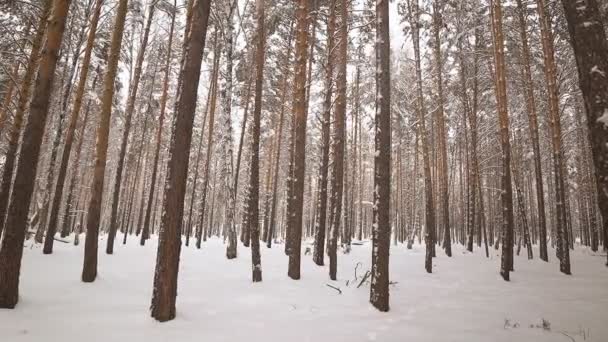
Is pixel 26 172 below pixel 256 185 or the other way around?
below

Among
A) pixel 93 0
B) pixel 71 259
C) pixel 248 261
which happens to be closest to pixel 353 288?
pixel 248 261

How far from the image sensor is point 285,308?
5.80 metres

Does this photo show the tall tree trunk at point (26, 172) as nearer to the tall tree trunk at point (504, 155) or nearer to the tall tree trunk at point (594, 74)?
the tall tree trunk at point (594, 74)

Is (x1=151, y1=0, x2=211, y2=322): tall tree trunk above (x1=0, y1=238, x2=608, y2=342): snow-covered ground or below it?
above

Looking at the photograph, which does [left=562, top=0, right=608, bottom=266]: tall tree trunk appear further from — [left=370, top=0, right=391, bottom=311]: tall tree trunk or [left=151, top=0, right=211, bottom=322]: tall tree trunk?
[left=151, top=0, right=211, bottom=322]: tall tree trunk

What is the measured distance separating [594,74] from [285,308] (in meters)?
5.26

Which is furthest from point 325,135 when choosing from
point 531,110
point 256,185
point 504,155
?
point 531,110

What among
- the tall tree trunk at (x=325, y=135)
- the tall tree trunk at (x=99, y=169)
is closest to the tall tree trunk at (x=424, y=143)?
the tall tree trunk at (x=325, y=135)

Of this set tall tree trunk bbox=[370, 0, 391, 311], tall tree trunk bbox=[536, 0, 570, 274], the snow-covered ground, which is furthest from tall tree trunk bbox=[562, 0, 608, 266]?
tall tree trunk bbox=[536, 0, 570, 274]

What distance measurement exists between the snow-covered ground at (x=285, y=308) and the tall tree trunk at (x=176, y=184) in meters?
0.38

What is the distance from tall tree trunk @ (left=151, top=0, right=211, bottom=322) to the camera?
463cm

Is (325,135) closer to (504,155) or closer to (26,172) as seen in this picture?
(504,155)

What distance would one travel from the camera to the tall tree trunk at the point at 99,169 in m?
6.71

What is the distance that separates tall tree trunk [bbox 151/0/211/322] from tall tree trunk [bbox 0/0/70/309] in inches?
74.1
